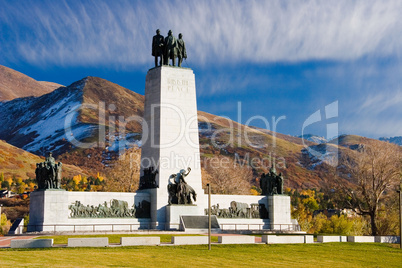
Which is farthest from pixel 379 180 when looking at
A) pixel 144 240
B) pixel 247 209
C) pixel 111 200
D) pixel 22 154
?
pixel 22 154

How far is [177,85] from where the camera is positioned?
39719 mm

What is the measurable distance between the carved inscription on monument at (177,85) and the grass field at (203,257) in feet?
52.5

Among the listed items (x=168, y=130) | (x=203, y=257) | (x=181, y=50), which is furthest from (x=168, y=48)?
(x=203, y=257)

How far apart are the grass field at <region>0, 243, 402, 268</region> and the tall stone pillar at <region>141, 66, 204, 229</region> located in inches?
487

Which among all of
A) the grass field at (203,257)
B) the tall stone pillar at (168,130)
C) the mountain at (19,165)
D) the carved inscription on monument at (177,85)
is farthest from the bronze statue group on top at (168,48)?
the mountain at (19,165)

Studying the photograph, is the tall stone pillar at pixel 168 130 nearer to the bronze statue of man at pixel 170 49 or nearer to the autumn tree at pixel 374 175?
the bronze statue of man at pixel 170 49

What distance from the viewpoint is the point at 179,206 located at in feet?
121

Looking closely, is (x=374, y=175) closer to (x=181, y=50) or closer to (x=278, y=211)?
(x=278, y=211)

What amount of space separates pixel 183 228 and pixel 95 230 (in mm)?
5493

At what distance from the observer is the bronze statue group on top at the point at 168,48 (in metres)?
40.1

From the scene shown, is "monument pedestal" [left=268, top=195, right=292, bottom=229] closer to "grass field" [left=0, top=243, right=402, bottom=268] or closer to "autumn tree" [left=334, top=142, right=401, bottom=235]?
"autumn tree" [left=334, top=142, right=401, bottom=235]

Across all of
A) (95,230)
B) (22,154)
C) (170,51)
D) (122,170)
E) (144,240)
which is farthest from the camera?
(22,154)

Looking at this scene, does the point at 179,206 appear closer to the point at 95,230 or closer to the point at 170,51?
the point at 95,230

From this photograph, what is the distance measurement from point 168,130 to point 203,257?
59.0ft
